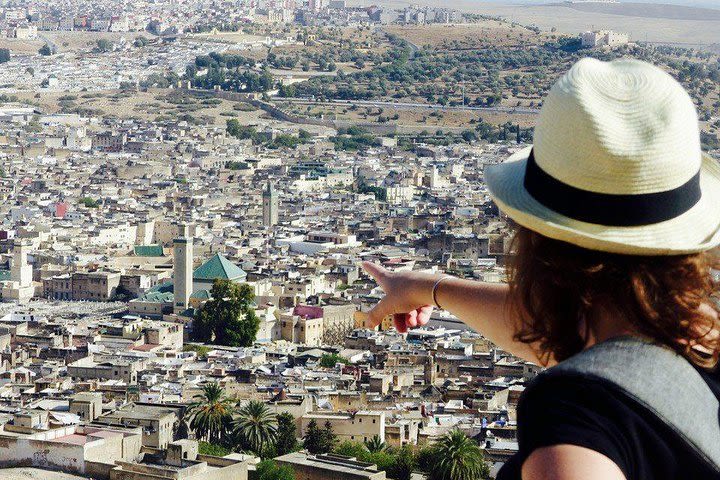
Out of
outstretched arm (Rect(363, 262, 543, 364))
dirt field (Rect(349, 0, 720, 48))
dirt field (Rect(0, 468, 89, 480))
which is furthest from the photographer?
dirt field (Rect(349, 0, 720, 48))

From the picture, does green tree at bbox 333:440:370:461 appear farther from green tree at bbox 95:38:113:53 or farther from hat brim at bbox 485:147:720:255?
green tree at bbox 95:38:113:53

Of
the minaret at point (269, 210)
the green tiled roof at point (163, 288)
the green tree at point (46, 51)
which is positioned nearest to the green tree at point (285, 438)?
the green tiled roof at point (163, 288)

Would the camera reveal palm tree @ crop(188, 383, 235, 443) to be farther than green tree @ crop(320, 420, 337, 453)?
Yes

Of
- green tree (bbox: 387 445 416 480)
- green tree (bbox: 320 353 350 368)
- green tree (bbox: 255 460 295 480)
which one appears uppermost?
green tree (bbox: 255 460 295 480)

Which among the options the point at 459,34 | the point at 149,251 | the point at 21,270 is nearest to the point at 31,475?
the point at 21,270

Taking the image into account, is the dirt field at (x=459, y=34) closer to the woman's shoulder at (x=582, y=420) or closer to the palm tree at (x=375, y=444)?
Result: the palm tree at (x=375, y=444)

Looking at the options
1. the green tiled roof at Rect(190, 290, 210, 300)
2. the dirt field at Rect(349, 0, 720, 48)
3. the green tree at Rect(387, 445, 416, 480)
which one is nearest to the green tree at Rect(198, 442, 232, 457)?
the green tree at Rect(387, 445, 416, 480)
